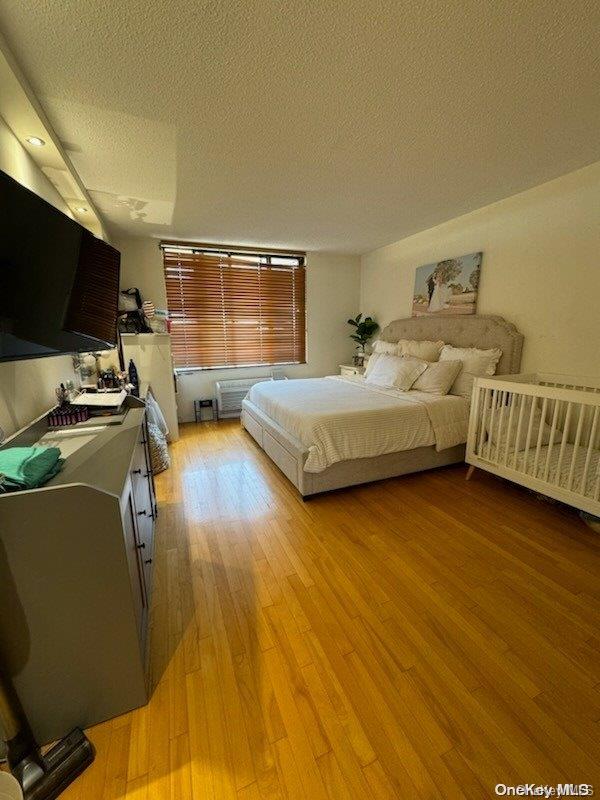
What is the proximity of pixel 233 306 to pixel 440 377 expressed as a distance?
9.61 feet

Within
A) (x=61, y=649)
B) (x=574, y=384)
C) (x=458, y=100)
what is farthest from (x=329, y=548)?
(x=458, y=100)

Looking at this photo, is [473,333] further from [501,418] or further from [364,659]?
[364,659]

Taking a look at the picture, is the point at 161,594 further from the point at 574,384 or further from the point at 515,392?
the point at 574,384

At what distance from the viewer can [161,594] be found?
1.59 m

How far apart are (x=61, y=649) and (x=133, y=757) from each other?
400mm

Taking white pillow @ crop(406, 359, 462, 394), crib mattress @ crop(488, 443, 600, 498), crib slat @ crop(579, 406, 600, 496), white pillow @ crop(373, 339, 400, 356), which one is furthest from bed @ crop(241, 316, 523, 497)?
crib slat @ crop(579, 406, 600, 496)

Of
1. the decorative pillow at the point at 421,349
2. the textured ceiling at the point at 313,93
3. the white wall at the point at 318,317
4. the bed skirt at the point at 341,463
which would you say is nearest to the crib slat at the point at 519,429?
the bed skirt at the point at 341,463

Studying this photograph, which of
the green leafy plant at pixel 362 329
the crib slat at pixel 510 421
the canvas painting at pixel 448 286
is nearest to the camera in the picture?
the crib slat at pixel 510 421

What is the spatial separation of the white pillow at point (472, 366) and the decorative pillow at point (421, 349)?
31 centimetres

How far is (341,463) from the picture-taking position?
2.42m

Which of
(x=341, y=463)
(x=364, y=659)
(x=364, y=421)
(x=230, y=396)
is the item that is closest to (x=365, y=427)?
(x=364, y=421)

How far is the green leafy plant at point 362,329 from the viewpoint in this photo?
4.72 m

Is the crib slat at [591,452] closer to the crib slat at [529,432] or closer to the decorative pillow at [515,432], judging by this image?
the crib slat at [529,432]

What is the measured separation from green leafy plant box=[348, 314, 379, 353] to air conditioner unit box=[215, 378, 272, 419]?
5.99 ft
